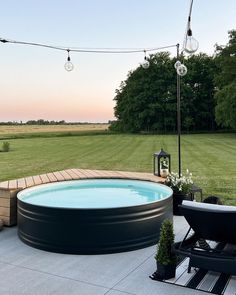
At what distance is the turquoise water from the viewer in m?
5.37

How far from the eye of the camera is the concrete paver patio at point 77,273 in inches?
118

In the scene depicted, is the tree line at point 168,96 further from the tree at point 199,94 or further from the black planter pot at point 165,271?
the black planter pot at point 165,271

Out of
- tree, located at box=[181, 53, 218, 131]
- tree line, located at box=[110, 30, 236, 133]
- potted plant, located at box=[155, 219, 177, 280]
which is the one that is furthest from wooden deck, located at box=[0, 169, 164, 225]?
tree, located at box=[181, 53, 218, 131]

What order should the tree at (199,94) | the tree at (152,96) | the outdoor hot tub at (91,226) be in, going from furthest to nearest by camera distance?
the tree at (152,96) < the tree at (199,94) < the outdoor hot tub at (91,226)

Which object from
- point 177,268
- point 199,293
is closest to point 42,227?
point 177,268

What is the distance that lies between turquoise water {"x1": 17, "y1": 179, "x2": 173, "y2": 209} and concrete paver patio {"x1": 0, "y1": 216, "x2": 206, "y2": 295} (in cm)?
125

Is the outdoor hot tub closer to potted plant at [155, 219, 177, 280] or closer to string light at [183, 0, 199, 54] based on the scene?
potted plant at [155, 219, 177, 280]

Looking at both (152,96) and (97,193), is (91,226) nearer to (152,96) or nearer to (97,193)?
(97,193)

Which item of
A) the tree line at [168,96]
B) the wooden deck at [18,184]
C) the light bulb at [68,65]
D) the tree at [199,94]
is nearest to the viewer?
the wooden deck at [18,184]

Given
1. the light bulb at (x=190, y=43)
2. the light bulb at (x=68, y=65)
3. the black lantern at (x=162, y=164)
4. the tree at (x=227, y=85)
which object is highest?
the tree at (x=227, y=85)

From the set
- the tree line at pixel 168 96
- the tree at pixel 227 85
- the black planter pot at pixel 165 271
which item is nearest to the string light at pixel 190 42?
the black planter pot at pixel 165 271

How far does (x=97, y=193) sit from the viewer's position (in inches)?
245

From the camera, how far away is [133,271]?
11.2ft

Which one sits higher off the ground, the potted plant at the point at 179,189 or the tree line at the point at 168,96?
the tree line at the point at 168,96
